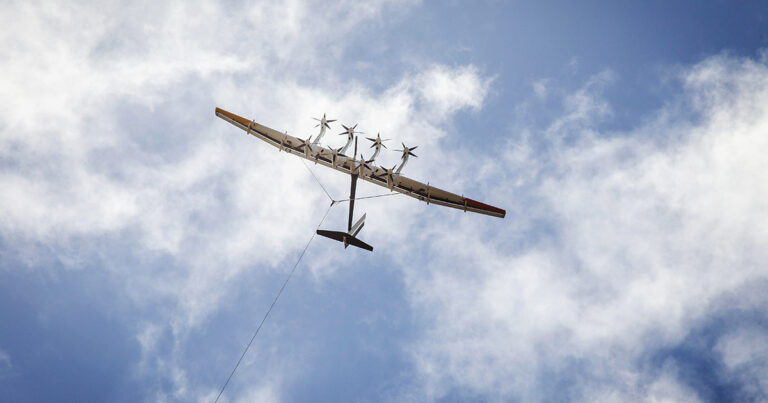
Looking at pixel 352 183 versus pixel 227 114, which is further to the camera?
pixel 227 114

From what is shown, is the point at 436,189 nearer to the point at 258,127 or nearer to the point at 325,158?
the point at 325,158

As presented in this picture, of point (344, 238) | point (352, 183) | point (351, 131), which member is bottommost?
point (344, 238)

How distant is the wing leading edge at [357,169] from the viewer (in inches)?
1561

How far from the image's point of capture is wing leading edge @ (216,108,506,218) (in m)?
39.7

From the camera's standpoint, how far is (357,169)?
39.1 meters

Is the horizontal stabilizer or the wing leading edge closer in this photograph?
the horizontal stabilizer

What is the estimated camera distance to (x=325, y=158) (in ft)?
132

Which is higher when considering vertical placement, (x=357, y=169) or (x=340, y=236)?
(x=357, y=169)

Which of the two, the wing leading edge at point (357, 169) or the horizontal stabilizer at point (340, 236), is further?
the wing leading edge at point (357, 169)

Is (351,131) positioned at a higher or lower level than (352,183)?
higher

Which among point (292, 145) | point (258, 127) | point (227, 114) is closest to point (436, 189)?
point (292, 145)

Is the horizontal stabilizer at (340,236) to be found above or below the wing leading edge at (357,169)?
below

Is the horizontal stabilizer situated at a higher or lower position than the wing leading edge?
lower

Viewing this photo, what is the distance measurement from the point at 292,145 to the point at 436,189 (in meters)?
13.7
